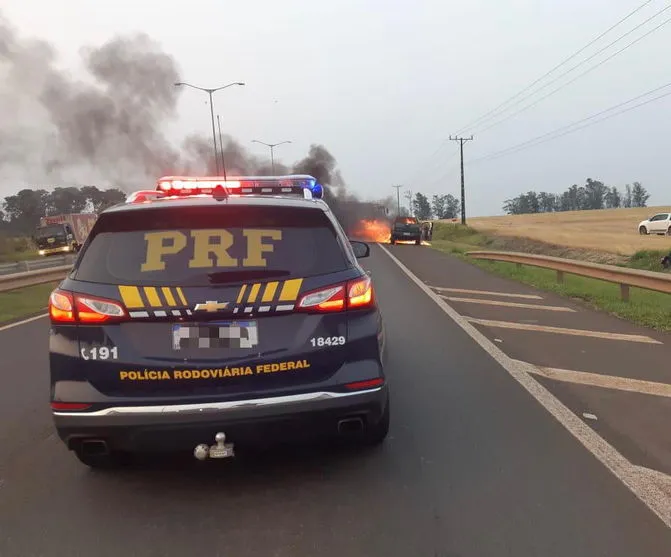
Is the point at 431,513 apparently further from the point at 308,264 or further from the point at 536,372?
the point at 536,372

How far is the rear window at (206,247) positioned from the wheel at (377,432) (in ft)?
3.63

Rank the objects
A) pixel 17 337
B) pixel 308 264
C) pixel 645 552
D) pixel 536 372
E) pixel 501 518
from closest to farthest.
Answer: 1. pixel 645 552
2. pixel 501 518
3. pixel 308 264
4. pixel 536 372
5. pixel 17 337

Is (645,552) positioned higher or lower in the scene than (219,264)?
lower

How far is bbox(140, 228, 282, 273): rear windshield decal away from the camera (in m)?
3.54

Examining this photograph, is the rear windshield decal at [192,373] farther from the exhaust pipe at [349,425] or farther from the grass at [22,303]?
the grass at [22,303]

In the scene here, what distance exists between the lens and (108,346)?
11.2ft

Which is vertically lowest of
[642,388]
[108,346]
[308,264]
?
[642,388]

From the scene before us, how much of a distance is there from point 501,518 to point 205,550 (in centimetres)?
157

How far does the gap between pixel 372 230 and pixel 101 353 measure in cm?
5443

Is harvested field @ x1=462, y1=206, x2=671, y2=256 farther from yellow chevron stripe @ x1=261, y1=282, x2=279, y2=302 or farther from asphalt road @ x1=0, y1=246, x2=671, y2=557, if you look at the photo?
yellow chevron stripe @ x1=261, y1=282, x2=279, y2=302

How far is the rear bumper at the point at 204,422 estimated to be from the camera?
3.36 m

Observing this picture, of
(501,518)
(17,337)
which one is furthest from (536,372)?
(17,337)

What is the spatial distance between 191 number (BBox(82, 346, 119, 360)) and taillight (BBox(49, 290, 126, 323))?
0.16m

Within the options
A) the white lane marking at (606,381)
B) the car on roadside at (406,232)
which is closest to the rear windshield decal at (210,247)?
the white lane marking at (606,381)
